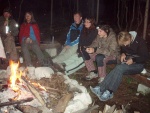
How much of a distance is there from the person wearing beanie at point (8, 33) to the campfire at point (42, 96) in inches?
72.0

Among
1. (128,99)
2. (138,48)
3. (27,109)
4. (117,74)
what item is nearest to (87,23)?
(138,48)

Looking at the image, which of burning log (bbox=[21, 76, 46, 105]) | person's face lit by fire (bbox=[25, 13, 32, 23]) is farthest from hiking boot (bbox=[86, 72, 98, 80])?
person's face lit by fire (bbox=[25, 13, 32, 23])

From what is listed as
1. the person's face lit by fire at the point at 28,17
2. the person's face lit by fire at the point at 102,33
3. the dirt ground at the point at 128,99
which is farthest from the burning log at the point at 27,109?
the person's face lit by fire at the point at 28,17

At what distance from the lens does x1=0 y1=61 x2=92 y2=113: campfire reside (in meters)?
4.77

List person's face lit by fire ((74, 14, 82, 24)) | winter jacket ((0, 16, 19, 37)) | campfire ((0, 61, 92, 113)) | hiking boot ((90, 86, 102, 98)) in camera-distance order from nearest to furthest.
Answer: campfire ((0, 61, 92, 113)), hiking boot ((90, 86, 102, 98)), person's face lit by fire ((74, 14, 82, 24)), winter jacket ((0, 16, 19, 37))

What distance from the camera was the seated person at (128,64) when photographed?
562 centimetres

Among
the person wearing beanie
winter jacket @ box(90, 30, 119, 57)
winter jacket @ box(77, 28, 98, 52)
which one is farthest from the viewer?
the person wearing beanie

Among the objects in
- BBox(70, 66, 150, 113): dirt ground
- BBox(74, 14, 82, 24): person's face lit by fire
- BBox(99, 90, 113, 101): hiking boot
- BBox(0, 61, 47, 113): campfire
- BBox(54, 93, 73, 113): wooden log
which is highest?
BBox(74, 14, 82, 24): person's face lit by fire

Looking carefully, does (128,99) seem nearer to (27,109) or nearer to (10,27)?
(27,109)

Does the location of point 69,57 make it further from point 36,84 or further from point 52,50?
point 36,84

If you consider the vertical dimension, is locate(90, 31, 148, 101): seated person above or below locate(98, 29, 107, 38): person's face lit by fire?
below

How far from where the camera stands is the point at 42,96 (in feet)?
17.4

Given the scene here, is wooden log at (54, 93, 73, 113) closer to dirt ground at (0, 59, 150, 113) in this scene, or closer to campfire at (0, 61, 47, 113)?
campfire at (0, 61, 47, 113)

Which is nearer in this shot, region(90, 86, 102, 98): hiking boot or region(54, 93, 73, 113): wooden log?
region(54, 93, 73, 113): wooden log
